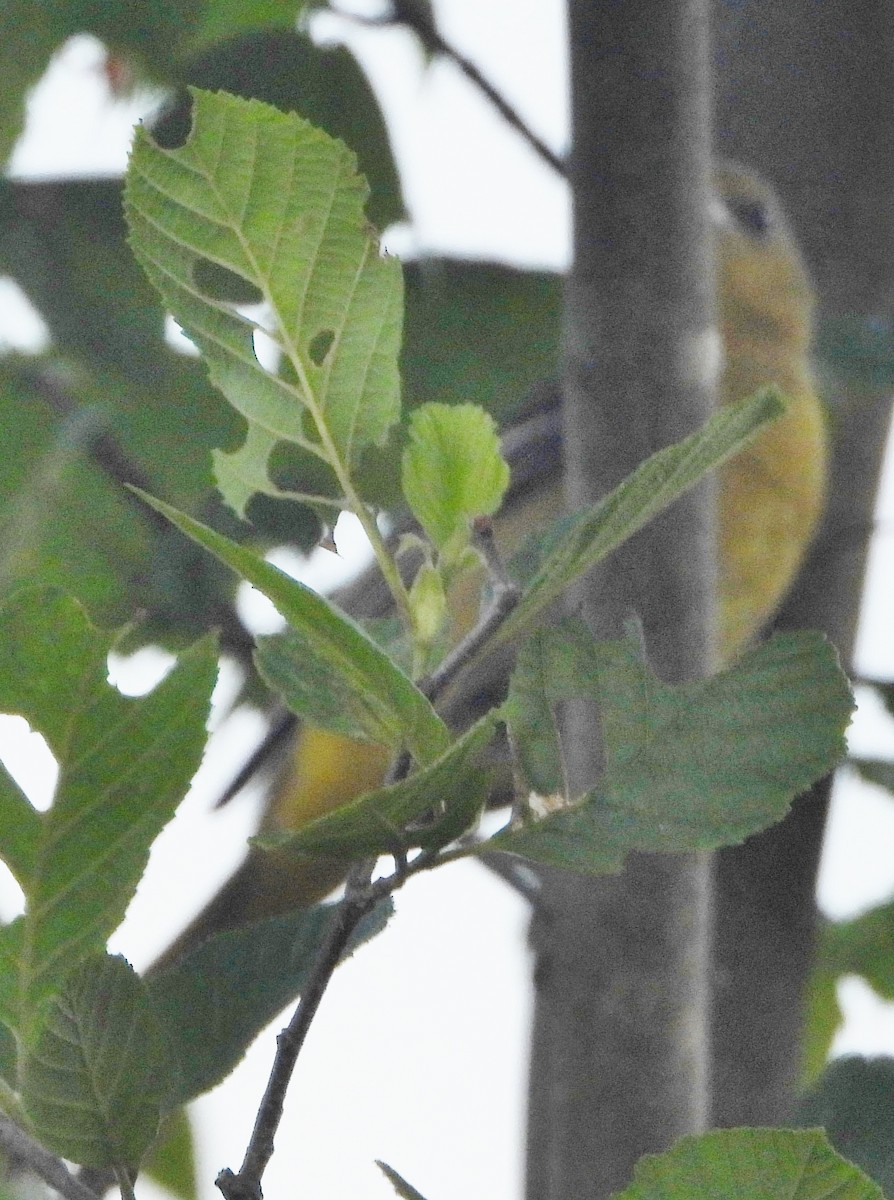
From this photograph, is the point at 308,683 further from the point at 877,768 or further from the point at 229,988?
the point at 877,768

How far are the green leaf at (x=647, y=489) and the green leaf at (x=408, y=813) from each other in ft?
0.23

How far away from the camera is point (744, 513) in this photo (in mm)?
2857

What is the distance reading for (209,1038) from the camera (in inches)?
35.4

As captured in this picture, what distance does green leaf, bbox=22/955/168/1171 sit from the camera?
2.55 ft

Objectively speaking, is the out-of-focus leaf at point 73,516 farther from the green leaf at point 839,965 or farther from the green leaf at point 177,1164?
the green leaf at point 839,965

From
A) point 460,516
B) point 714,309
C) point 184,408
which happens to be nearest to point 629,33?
point 714,309

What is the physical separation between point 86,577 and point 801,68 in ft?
3.78

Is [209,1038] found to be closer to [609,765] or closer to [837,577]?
[609,765]

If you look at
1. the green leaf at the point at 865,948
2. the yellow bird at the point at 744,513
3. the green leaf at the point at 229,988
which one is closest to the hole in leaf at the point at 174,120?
the yellow bird at the point at 744,513

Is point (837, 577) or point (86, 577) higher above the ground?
point (86, 577)

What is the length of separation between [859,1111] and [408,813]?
396 mm

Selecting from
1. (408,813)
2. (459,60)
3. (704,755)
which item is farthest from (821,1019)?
(408,813)

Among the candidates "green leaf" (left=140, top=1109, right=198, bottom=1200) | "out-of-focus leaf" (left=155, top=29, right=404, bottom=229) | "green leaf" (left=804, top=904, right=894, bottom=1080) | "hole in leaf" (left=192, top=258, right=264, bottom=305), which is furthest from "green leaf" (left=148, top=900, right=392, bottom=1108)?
"green leaf" (left=804, top=904, right=894, bottom=1080)

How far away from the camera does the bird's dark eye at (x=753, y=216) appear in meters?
2.80
